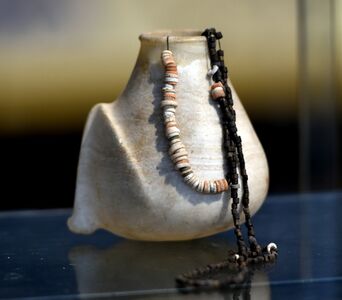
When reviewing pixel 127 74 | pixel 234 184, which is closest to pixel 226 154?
pixel 234 184

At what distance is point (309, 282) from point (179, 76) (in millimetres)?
323

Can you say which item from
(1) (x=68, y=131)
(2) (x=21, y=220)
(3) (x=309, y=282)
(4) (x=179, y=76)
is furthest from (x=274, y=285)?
(1) (x=68, y=131)

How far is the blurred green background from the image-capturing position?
1.95 metres

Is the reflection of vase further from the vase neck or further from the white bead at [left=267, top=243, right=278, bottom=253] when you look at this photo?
the vase neck

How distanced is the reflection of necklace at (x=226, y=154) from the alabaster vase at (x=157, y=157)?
0.01 metres

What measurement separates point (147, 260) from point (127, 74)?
2.12ft

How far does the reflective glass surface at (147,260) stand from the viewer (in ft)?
4.14

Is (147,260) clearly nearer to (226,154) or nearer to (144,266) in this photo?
(144,266)

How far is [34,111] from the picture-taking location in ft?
6.41

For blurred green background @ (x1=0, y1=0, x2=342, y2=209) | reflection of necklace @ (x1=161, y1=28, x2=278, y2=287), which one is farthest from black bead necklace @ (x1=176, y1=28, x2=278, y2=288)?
blurred green background @ (x1=0, y1=0, x2=342, y2=209)

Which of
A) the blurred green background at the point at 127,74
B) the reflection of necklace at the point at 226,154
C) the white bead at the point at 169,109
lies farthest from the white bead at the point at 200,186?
the blurred green background at the point at 127,74

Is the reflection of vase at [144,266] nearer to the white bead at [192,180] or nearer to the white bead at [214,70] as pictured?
the white bead at [192,180]

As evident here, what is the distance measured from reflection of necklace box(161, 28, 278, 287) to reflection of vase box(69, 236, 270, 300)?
0.04 metres

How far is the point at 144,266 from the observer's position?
4.47 ft
